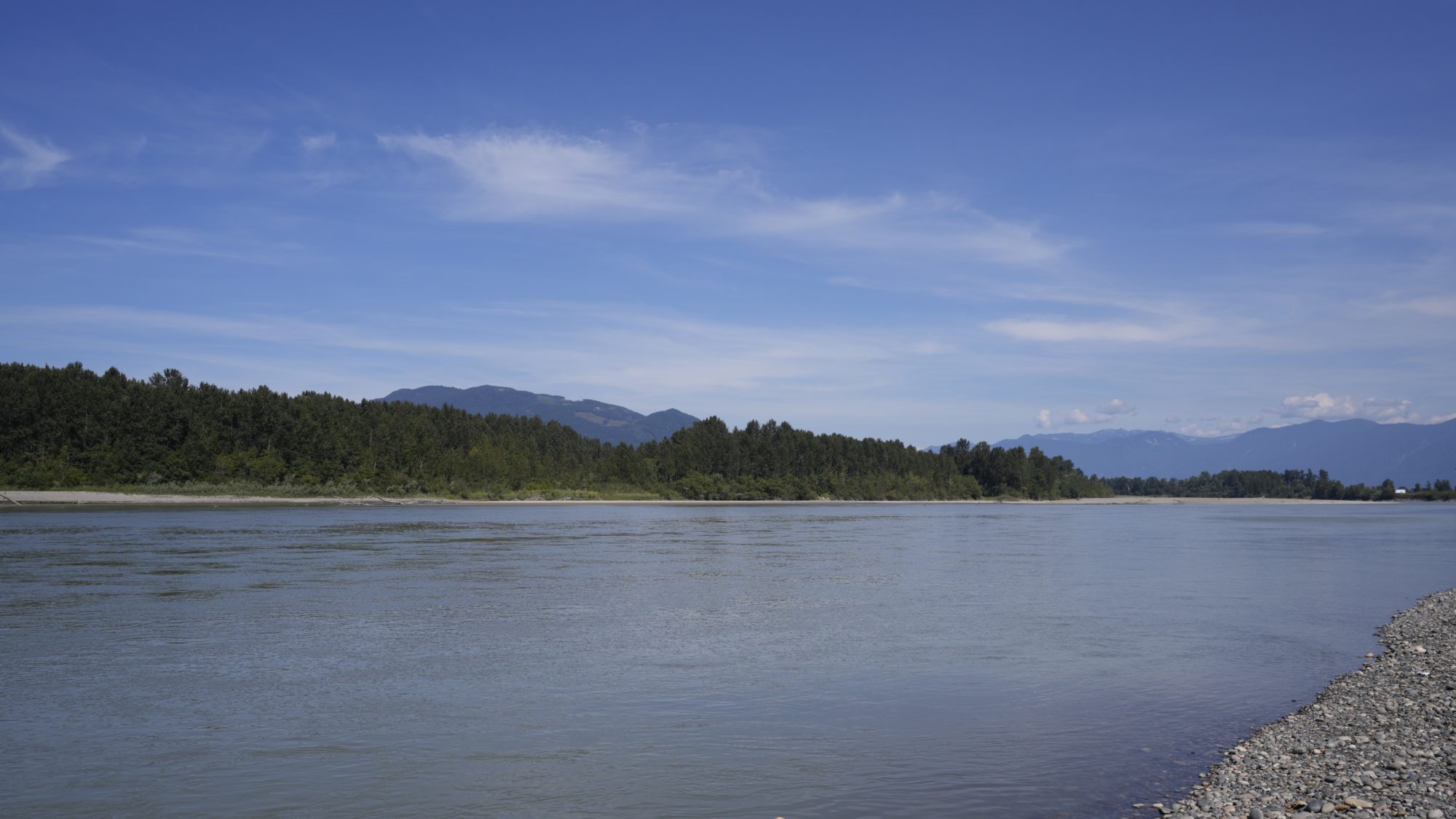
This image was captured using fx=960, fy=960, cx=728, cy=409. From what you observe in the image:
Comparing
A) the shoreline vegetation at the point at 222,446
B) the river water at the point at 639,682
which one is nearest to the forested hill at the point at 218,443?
the shoreline vegetation at the point at 222,446

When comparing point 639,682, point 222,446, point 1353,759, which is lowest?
point 639,682

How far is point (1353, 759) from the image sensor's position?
1383 centimetres

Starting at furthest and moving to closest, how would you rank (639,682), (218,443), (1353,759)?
(218,443)
(639,682)
(1353,759)

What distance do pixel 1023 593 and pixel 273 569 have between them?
33203 millimetres

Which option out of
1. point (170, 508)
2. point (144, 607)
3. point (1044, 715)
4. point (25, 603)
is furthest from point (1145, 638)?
point (170, 508)

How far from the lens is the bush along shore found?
11.6 meters

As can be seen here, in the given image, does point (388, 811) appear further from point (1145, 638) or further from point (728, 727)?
point (1145, 638)

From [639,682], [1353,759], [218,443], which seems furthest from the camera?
[218,443]

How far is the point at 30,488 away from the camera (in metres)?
124

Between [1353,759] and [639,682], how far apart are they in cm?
1269

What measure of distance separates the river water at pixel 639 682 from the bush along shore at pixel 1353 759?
737 mm

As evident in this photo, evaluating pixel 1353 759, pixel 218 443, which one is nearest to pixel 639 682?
pixel 1353 759

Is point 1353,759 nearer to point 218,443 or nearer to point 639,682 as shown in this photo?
point 639,682

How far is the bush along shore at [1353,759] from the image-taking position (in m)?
11.6
